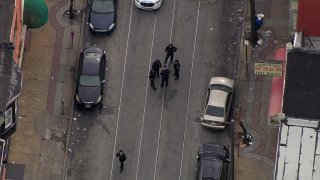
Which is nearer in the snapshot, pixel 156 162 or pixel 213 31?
pixel 156 162

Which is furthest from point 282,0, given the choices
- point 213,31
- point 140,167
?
point 140,167

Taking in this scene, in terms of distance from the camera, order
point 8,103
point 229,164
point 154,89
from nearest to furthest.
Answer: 1. point 8,103
2. point 229,164
3. point 154,89

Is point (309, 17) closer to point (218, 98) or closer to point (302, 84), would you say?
point (302, 84)

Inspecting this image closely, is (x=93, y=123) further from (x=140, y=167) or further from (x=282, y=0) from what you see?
(x=282, y=0)

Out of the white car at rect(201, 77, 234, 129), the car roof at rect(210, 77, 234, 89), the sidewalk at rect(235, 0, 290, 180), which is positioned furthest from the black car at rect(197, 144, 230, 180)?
the car roof at rect(210, 77, 234, 89)

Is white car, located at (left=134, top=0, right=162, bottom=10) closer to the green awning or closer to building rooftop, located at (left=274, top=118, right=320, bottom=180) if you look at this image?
the green awning

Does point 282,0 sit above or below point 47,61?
above
